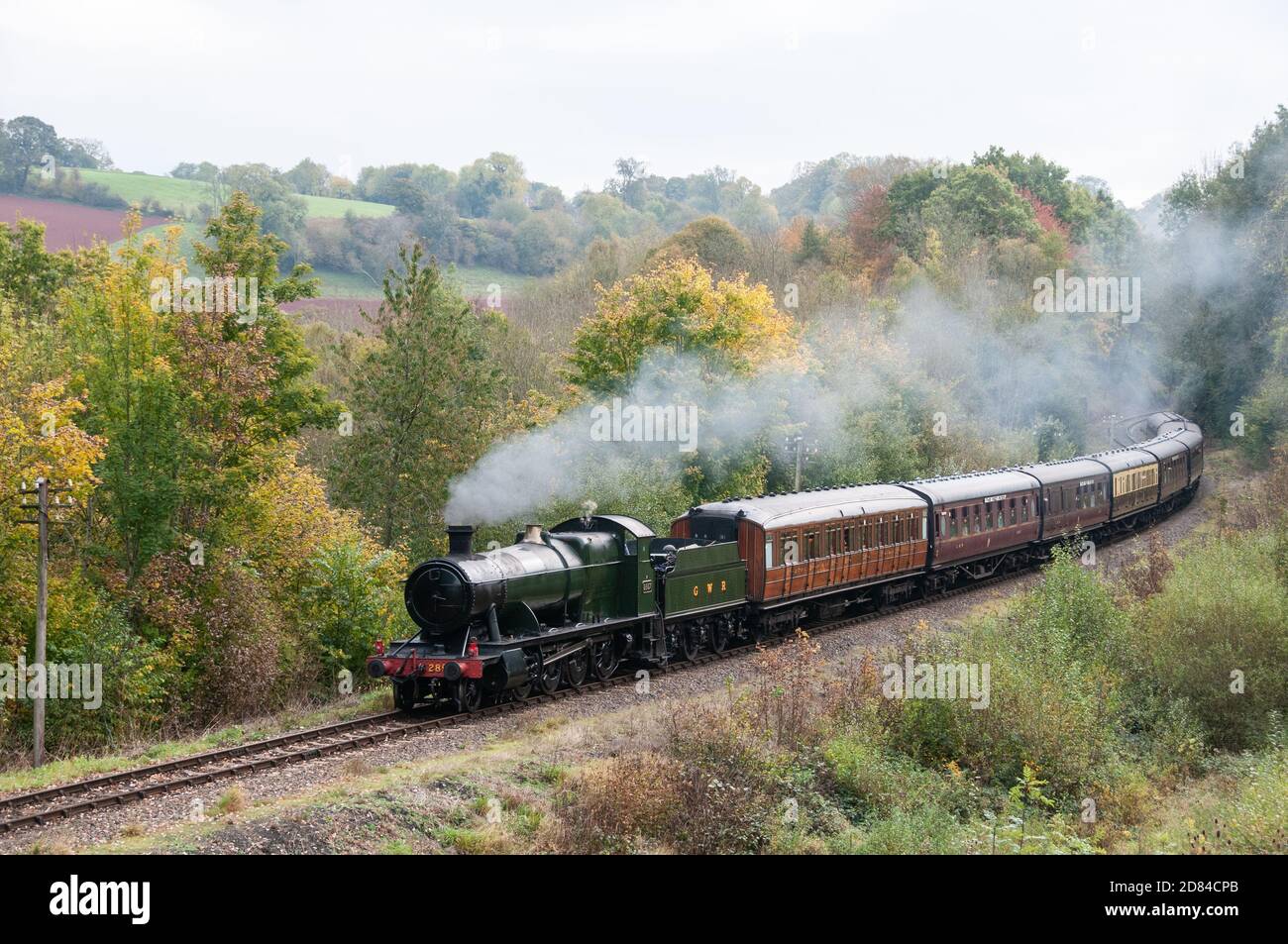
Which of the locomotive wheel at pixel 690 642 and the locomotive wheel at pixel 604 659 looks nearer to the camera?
the locomotive wheel at pixel 604 659

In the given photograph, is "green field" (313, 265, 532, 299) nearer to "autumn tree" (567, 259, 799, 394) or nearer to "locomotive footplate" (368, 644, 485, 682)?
"autumn tree" (567, 259, 799, 394)

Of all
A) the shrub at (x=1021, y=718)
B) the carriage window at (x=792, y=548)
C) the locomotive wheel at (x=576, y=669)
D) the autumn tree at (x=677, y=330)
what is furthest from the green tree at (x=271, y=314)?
the shrub at (x=1021, y=718)

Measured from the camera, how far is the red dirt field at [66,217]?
73000 mm

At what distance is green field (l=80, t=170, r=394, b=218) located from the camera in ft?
313

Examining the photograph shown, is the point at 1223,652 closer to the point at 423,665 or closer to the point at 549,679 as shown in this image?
the point at 549,679

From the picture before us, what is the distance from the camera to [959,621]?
29141 mm

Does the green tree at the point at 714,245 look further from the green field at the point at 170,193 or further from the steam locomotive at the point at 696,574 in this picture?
the green field at the point at 170,193

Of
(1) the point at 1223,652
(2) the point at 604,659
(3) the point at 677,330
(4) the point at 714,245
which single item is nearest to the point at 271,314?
(3) the point at 677,330

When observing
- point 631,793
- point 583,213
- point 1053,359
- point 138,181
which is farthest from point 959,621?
point 583,213

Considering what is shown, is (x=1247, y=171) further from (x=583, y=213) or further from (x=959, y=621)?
(x=583, y=213)

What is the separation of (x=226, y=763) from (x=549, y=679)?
6111 millimetres

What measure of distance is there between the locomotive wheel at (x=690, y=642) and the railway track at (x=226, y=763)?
1.98 metres

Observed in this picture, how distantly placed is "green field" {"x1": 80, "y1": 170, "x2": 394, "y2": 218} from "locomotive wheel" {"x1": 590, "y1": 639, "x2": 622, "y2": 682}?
7865cm

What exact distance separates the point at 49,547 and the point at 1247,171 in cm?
6358
